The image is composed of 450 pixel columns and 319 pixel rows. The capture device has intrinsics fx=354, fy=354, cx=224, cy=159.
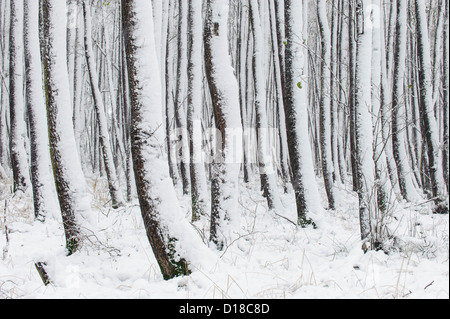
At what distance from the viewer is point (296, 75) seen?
5.20 meters

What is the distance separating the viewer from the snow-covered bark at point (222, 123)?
3.79 m

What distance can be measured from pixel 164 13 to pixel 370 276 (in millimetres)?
7605

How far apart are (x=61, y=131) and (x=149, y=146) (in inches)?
60.6

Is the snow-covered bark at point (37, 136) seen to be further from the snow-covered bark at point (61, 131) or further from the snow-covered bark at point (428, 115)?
the snow-covered bark at point (428, 115)

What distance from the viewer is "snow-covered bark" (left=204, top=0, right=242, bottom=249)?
3787 mm

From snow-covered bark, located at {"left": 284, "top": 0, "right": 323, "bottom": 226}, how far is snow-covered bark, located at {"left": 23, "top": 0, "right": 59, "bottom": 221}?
3697 millimetres

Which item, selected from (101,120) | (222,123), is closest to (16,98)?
(101,120)

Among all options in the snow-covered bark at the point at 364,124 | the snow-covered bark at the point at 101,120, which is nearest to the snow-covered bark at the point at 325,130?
the snow-covered bark at the point at 364,124

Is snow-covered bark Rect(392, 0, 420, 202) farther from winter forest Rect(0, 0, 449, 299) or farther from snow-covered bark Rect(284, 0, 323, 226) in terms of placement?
snow-covered bark Rect(284, 0, 323, 226)

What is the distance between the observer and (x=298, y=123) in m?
5.17

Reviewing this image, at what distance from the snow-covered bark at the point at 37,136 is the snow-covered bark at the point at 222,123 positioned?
2.99 metres

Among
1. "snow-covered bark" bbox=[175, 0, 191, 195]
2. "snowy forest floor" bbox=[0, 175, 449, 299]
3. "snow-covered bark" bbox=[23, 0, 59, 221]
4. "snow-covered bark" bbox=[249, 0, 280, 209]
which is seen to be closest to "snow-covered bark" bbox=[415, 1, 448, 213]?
"snowy forest floor" bbox=[0, 175, 449, 299]

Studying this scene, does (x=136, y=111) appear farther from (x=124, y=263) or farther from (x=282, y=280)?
(x=282, y=280)
